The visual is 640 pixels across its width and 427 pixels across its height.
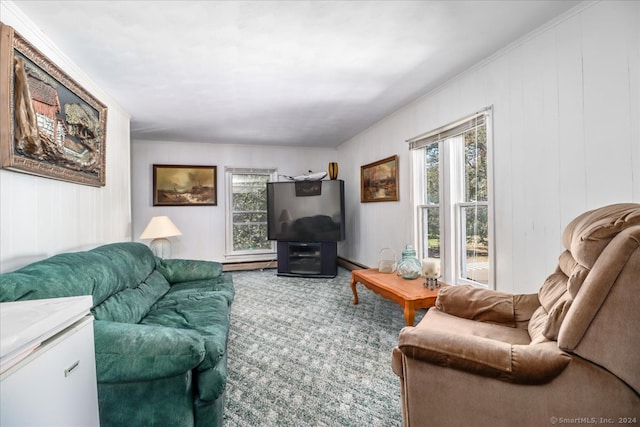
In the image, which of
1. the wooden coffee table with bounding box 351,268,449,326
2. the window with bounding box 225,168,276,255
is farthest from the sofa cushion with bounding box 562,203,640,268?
the window with bounding box 225,168,276,255

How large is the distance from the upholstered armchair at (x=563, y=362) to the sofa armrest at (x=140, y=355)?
0.93 meters

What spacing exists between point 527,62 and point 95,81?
3.58 metres

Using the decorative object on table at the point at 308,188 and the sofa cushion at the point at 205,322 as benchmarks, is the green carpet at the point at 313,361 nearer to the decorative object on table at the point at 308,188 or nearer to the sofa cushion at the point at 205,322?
the sofa cushion at the point at 205,322

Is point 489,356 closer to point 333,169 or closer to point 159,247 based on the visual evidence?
point 333,169

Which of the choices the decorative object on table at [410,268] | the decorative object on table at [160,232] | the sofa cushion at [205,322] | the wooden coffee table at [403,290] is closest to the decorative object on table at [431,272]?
the wooden coffee table at [403,290]

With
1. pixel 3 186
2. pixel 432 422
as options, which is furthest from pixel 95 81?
pixel 432 422

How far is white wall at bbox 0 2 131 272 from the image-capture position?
1.67m

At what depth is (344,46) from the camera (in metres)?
2.19

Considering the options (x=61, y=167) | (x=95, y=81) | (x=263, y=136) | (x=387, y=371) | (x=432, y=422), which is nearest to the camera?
(x=432, y=422)

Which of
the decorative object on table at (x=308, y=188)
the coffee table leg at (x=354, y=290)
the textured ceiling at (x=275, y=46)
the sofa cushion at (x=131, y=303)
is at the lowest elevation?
the coffee table leg at (x=354, y=290)

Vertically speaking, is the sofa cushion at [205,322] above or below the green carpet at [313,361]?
above

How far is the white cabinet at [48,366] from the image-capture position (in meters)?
0.64

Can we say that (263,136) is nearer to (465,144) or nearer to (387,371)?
(465,144)

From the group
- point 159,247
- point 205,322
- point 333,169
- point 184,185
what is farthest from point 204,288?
point 333,169
